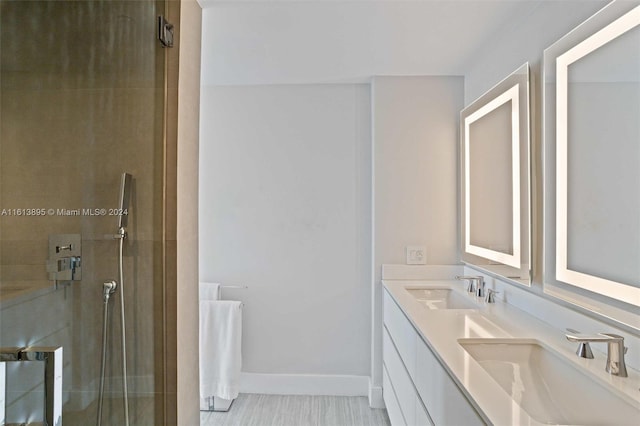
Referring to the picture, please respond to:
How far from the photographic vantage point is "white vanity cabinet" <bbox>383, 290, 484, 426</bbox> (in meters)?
1.17

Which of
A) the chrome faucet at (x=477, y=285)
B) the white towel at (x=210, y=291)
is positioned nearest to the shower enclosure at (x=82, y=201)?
the white towel at (x=210, y=291)

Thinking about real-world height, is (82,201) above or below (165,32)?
below

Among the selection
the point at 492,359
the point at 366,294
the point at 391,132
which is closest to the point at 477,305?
the point at 492,359

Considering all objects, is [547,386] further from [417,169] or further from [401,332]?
[417,169]

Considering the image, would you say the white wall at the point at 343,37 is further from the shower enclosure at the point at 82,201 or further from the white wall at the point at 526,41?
the shower enclosure at the point at 82,201

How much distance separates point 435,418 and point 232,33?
1.97 metres

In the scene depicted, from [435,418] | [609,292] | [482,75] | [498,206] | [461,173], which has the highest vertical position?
[482,75]

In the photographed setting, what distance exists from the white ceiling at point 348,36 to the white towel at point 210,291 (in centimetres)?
145

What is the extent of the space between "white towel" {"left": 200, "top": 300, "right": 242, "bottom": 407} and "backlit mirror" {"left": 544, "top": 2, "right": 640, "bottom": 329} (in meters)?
1.97

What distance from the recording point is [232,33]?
6.97 ft

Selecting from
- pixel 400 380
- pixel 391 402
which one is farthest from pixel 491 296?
pixel 391 402

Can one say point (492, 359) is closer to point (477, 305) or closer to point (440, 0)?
point (477, 305)

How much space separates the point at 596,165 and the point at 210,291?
94.5 inches

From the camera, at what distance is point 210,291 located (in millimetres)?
2889
